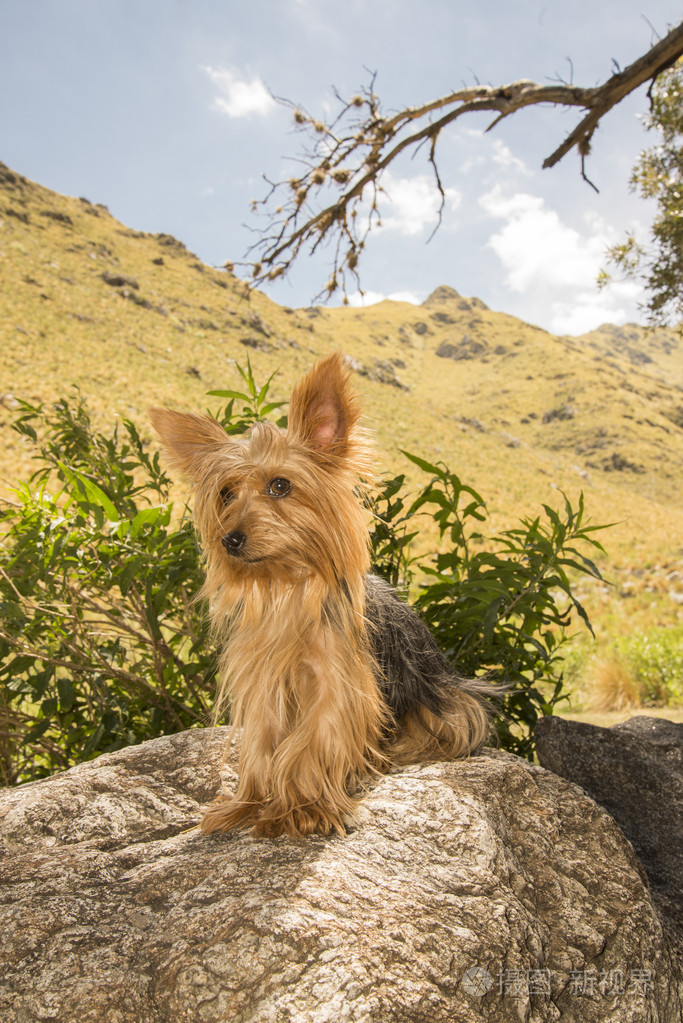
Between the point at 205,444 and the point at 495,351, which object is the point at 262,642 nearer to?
the point at 205,444

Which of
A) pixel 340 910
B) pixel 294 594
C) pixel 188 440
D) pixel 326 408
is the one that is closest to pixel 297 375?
pixel 188 440

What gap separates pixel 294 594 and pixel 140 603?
7.51 feet

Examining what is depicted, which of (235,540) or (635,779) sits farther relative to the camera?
(635,779)

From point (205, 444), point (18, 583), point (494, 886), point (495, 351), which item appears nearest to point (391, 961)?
point (494, 886)

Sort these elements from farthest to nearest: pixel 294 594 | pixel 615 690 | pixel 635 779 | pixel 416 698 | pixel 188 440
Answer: pixel 615 690, pixel 635 779, pixel 416 698, pixel 188 440, pixel 294 594

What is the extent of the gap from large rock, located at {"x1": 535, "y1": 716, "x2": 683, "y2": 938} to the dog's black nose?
218cm

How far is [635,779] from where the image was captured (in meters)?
3.33

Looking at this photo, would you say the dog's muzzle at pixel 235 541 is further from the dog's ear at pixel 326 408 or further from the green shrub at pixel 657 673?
the green shrub at pixel 657 673

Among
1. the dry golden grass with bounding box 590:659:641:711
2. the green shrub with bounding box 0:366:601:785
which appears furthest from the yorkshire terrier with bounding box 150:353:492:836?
the dry golden grass with bounding box 590:659:641:711

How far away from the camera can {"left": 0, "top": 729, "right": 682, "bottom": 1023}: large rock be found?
5.45ft

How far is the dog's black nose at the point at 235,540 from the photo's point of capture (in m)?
2.38

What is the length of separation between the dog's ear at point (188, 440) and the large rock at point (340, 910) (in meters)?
1.40

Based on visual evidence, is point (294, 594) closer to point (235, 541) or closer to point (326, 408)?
point (235, 541)

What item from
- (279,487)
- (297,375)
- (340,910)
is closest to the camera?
(340,910)
